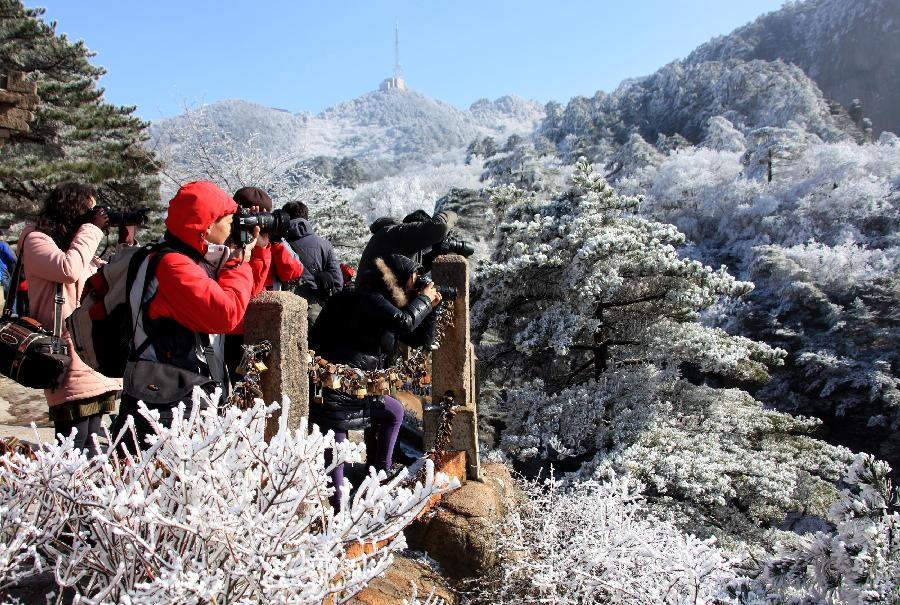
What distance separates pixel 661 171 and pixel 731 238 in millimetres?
8176

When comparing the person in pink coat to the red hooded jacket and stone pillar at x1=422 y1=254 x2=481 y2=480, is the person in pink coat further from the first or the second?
stone pillar at x1=422 y1=254 x2=481 y2=480

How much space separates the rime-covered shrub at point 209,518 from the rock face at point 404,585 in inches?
45.5

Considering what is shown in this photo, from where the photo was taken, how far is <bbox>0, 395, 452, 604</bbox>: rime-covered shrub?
1.28m

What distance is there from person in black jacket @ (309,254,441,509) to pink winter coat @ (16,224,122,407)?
959mm

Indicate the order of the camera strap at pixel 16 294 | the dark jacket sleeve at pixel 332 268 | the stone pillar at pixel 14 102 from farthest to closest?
the stone pillar at pixel 14 102, the dark jacket sleeve at pixel 332 268, the camera strap at pixel 16 294

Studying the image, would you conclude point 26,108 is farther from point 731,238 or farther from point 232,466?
point 731,238

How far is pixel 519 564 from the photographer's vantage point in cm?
315

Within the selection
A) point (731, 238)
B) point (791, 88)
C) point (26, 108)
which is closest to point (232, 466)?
→ point (26, 108)

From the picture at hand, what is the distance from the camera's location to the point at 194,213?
2080 millimetres

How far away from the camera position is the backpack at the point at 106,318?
214 cm

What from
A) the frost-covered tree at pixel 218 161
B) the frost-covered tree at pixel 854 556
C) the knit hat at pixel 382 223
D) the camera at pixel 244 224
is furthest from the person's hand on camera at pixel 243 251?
the frost-covered tree at pixel 218 161

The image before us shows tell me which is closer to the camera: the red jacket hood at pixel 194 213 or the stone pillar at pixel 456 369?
the red jacket hood at pixel 194 213

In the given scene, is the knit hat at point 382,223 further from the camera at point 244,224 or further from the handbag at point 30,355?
the handbag at point 30,355

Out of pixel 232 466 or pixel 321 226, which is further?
pixel 321 226
